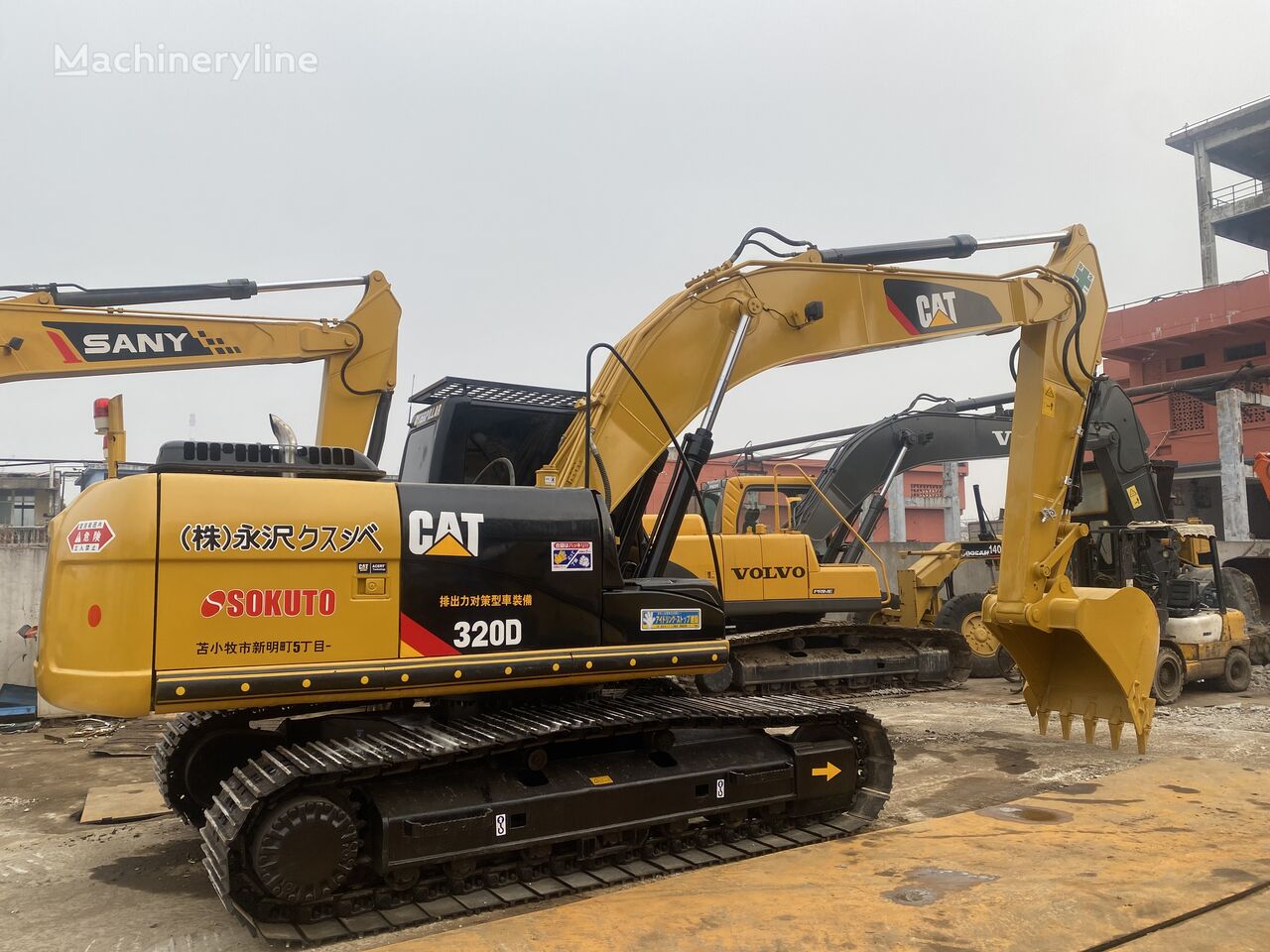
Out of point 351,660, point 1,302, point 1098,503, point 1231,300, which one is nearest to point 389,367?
point 1,302

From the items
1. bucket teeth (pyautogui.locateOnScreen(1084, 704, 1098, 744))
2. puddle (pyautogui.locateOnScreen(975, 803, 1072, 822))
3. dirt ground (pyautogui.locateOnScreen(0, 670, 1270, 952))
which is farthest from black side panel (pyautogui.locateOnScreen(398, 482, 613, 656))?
bucket teeth (pyautogui.locateOnScreen(1084, 704, 1098, 744))

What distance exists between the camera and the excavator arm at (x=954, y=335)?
5.96 m

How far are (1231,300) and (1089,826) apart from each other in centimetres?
3121

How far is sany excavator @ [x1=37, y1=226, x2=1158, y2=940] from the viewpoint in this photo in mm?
4238

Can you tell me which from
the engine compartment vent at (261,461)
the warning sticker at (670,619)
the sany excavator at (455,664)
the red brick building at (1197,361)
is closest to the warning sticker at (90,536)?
the sany excavator at (455,664)

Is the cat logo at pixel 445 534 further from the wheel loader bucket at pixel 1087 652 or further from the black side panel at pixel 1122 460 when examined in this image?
the black side panel at pixel 1122 460

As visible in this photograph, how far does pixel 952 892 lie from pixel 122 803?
5.72m

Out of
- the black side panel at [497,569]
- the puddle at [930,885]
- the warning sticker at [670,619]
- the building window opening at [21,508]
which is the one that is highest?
the building window opening at [21,508]

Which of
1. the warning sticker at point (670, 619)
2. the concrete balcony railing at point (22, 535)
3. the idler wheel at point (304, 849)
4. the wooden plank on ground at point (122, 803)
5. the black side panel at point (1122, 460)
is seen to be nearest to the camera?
the idler wheel at point (304, 849)

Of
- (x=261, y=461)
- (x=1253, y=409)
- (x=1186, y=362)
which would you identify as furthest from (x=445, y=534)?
(x=1186, y=362)

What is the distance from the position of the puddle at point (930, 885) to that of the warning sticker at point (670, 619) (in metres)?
1.69

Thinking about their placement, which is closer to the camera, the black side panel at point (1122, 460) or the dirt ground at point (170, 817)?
the dirt ground at point (170, 817)

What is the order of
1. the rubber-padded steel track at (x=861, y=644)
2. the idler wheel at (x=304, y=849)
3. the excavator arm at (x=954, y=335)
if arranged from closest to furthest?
the idler wheel at (x=304, y=849), the excavator arm at (x=954, y=335), the rubber-padded steel track at (x=861, y=644)

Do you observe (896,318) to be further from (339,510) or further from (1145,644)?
(339,510)
